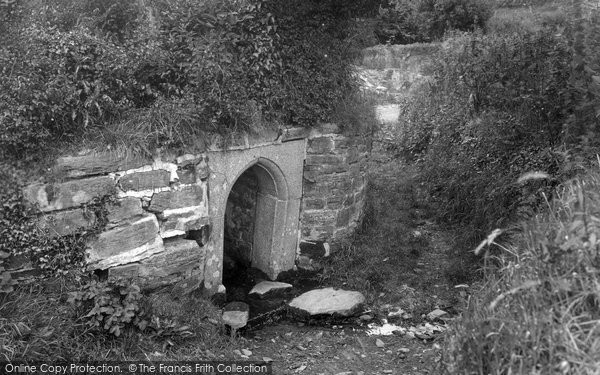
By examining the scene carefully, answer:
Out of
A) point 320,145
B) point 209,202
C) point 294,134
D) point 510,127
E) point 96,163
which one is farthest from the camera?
point 510,127

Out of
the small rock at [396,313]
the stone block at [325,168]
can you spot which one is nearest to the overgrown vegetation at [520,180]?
the small rock at [396,313]

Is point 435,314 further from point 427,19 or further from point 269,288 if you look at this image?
point 427,19

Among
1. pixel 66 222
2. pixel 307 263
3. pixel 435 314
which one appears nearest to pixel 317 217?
pixel 307 263

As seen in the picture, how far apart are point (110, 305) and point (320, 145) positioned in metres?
3.33

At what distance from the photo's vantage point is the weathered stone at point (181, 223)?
5.67 metres

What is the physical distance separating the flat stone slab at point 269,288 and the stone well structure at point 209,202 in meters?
0.27

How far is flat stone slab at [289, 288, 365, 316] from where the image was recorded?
623cm

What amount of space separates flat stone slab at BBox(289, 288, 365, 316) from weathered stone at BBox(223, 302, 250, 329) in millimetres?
551

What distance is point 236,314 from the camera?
20.0 ft

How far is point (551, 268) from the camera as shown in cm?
341

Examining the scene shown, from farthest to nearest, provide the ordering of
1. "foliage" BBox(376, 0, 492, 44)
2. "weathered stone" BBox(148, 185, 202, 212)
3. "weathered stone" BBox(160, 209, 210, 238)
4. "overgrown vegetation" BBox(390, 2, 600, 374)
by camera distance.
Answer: "foliage" BBox(376, 0, 492, 44), "weathered stone" BBox(160, 209, 210, 238), "weathered stone" BBox(148, 185, 202, 212), "overgrown vegetation" BBox(390, 2, 600, 374)

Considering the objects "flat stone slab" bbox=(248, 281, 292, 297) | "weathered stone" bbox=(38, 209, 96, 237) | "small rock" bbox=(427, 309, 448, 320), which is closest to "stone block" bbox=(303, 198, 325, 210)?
"flat stone slab" bbox=(248, 281, 292, 297)

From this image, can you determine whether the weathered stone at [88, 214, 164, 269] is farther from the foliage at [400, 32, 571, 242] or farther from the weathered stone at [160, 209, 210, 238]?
the foliage at [400, 32, 571, 242]

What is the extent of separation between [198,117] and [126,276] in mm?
1770
